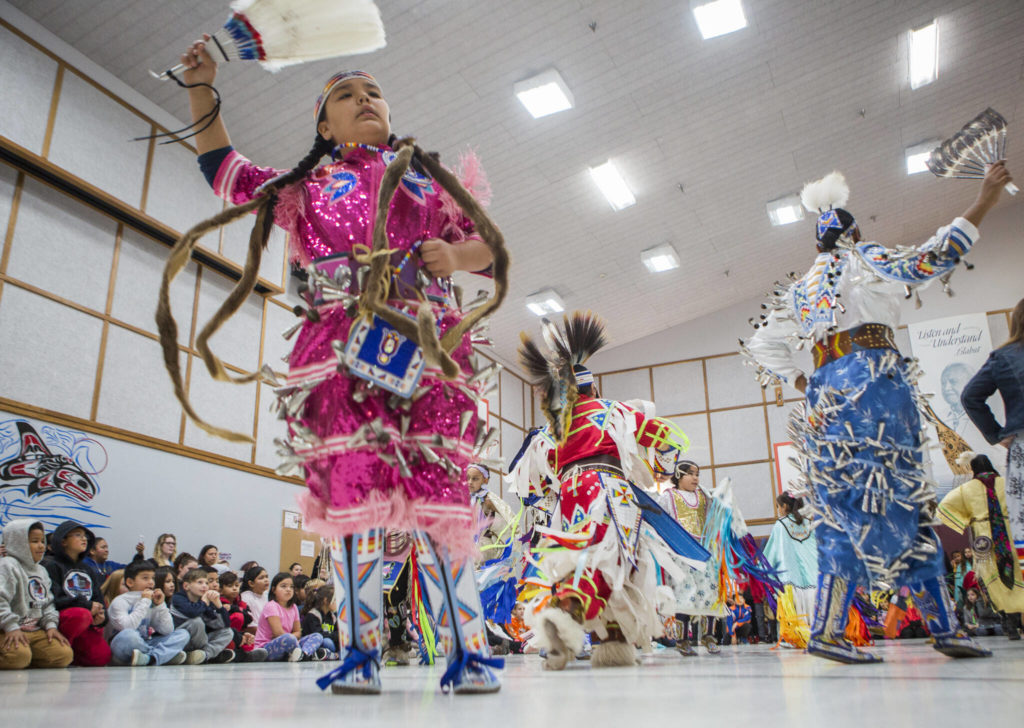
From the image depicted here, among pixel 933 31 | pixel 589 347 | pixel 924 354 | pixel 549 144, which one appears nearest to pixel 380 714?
pixel 589 347

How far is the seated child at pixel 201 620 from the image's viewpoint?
17.5 feet

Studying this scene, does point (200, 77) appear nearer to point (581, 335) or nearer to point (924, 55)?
point (581, 335)

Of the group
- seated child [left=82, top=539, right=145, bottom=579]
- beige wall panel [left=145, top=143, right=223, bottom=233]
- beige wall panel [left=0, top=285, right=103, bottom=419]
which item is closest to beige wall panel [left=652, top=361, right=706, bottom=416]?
beige wall panel [left=145, top=143, right=223, bottom=233]

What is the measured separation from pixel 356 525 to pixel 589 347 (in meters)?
2.28

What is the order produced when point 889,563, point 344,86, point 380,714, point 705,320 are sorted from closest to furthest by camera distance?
point 380,714 < point 344,86 < point 889,563 < point 705,320

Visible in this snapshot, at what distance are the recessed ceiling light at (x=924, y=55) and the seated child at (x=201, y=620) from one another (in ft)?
29.6

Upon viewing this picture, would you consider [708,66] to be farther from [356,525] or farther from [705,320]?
[356,525]

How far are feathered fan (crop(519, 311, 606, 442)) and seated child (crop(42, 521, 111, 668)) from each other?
3.20 m

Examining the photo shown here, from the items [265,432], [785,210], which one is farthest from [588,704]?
[785,210]

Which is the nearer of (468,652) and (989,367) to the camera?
(468,652)

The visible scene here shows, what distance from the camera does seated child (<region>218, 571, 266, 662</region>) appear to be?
569cm

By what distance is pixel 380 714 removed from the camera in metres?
1.17

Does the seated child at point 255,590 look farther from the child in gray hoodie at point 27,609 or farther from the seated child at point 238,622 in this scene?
the child in gray hoodie at point 27,609

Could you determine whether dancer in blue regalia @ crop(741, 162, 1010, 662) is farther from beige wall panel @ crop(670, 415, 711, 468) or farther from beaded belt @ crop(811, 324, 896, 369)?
beige wall panel @ crop(670, 415, 711, 468)
